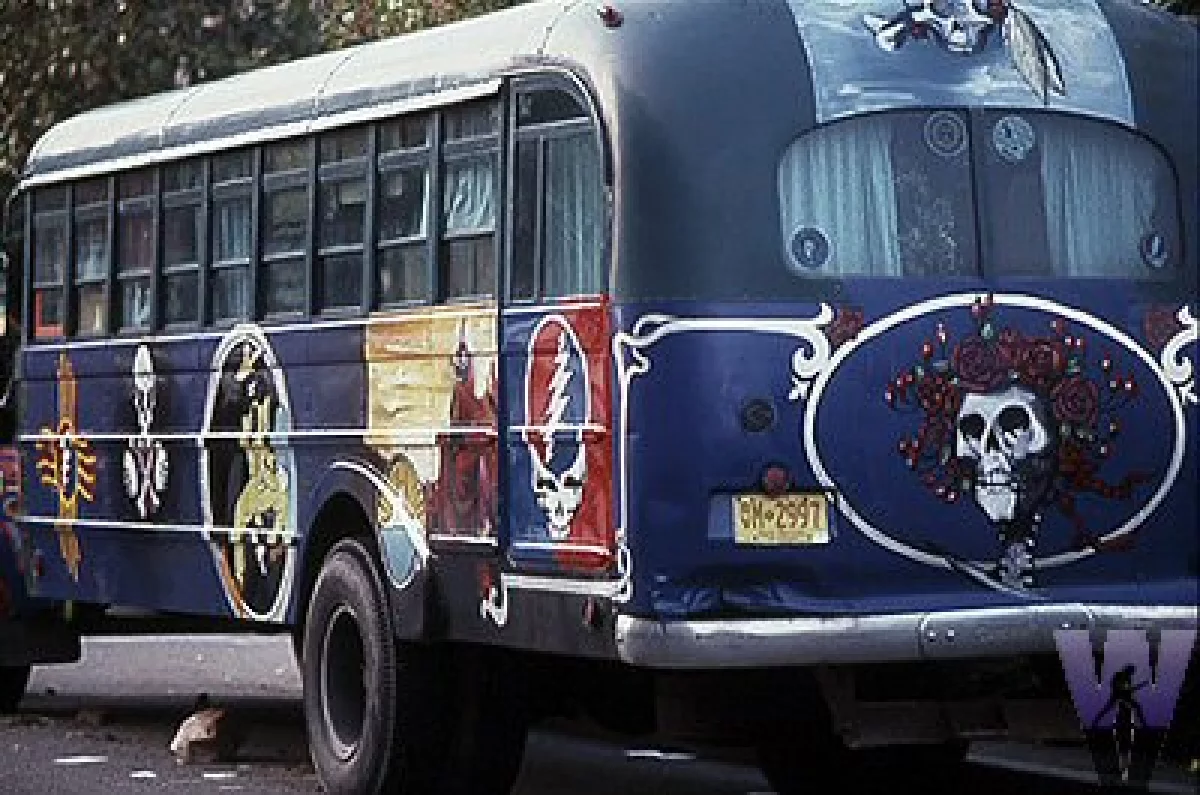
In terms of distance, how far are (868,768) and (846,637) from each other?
9.80ft

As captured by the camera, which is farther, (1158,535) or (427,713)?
(427,713)

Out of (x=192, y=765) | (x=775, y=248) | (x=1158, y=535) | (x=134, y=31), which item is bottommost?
(x=192, y=765)

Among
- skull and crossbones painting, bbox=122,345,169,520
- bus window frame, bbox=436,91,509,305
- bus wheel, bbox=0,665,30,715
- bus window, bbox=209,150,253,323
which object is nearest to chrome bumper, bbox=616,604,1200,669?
bus window frame, bbox=436,91,509,305

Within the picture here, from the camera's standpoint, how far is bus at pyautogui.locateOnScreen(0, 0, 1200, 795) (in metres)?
11.7

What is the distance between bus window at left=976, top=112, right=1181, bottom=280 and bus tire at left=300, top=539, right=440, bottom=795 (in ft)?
8.98

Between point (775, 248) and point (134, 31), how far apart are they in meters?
14.3

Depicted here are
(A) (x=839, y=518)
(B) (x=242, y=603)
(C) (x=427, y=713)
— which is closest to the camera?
(A) (x=839, y=518)

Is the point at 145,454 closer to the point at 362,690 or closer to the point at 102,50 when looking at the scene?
the point at 362,690

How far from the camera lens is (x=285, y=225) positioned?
48.0ft

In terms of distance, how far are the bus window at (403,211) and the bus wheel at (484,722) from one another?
1341 millimetres

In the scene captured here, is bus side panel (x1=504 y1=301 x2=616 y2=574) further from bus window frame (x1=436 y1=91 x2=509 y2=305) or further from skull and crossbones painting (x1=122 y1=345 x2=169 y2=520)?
skull and crossbones painting (x1=122 y1=345 x2=169 y2=520)

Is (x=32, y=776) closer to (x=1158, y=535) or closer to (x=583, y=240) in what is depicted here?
(x=583, y=240)

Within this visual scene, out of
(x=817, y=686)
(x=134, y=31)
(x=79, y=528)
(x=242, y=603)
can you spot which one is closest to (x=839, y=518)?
(x=817, y=686)

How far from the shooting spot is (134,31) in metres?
25.5
